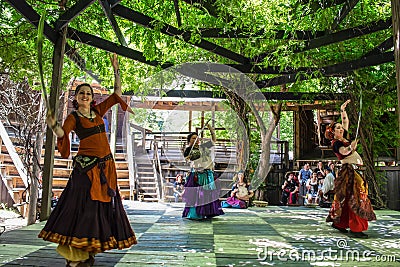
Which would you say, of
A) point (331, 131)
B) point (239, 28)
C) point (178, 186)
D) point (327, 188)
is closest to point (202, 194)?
point (331, 131)

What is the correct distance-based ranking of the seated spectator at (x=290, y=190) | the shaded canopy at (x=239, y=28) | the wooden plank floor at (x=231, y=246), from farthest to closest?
1. the seated spectator at (x=290, y=190)
2. the shaded canopy at (x=239, y=28)
3. the wooden plank floor at (x=231, y=246)

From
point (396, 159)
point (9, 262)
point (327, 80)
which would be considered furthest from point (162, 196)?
point (396, 159)

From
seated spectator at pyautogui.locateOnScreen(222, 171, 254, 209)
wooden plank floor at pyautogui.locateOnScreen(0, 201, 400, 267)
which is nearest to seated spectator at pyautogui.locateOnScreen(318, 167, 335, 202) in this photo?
seated spectator at pyautogui.locateOnScreen(222, 171, 254, 209)

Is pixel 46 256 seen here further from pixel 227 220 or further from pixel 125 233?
pixel 227 220

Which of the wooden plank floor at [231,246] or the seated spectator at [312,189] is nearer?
the wooden plank floor at [231,246]

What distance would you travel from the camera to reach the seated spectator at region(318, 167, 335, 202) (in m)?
7.43

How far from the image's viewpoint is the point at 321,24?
400cm

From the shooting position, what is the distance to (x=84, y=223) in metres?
2.35

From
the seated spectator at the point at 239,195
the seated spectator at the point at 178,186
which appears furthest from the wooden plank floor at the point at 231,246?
the seated spectator at the point at 178,186

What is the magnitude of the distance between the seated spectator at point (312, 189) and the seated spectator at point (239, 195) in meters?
1.84

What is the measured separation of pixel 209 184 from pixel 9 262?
2.92 metres

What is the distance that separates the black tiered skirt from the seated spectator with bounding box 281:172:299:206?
6.55 metres

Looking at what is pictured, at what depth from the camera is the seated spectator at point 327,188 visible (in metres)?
7.43

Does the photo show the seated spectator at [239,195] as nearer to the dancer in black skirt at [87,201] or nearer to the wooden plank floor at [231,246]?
the wooden plank floor at [231,246]
